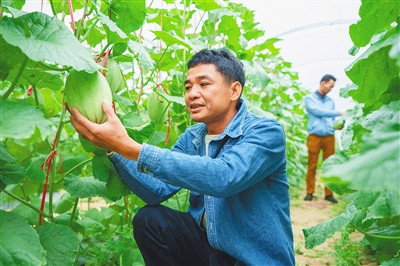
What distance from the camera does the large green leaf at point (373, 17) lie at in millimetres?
1224

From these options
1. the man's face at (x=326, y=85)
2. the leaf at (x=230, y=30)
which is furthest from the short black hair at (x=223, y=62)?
the man's face at (x=326, y=85)

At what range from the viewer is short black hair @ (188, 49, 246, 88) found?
1766mm

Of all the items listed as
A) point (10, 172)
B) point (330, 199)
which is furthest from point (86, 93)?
point (330, 199)

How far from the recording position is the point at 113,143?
49.3 inches

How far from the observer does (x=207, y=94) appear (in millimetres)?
1692

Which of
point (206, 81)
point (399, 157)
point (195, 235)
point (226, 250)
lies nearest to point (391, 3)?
point (206, 81)

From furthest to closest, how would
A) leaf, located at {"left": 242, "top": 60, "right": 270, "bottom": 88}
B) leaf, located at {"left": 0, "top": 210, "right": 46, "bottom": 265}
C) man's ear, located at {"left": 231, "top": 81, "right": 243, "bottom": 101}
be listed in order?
leaf, located at {"left": 242, "top": 60, "right": 270, "bottom": 88} → man's ear, located at {"left": 231, "top": 81, "right": 243, "bottom": 101} → leaf, located at {"left": 0, "top": 210, "right": 46, "bottom": 265}

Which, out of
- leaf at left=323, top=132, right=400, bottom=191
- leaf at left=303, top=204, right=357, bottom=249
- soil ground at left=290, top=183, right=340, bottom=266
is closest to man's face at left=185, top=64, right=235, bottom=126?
leaf at left=303, top=204, right=357, bottom=249

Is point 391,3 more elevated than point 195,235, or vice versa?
point 391,3

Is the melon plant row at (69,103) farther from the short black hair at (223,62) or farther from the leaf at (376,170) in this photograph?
the leaf at (376,170)

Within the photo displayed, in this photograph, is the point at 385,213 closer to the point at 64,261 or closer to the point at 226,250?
the point at 226,250

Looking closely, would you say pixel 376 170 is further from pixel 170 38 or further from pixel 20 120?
pixel 170 38

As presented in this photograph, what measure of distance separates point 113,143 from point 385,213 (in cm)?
75

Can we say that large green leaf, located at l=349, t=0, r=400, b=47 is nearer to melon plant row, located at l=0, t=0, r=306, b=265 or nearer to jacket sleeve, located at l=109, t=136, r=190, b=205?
melon plant row, located at l=0, t=0, r=306, b=265
